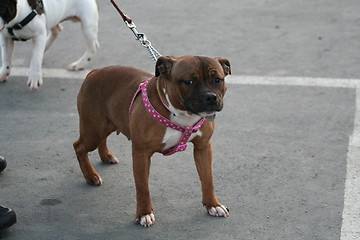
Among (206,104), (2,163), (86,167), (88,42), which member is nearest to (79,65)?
(88,42)

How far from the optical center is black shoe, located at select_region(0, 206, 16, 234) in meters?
4.35

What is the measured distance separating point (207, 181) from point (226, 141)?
4.22 ft

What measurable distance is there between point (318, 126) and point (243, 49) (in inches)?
82.5

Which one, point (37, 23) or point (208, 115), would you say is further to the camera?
point (37, 23)

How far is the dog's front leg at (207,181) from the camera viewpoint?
4566 mm

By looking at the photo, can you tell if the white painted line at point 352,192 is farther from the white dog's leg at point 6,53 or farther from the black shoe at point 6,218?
the white dog's leg at point 6,53

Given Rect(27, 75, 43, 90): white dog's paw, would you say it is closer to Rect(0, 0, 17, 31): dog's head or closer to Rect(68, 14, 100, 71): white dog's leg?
Rect(68, 14, 100, 71): white dog's leg

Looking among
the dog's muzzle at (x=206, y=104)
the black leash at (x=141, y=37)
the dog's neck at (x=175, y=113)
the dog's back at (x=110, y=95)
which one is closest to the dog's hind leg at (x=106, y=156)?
the dog's back at (x=110, y=95)

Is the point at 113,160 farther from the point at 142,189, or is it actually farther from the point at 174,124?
the point at 174,124

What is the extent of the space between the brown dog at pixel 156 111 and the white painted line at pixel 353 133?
2.56ft

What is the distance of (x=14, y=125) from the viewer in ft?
20.4

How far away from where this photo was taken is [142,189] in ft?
14.6

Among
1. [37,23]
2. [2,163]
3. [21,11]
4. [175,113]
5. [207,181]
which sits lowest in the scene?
[2,163]

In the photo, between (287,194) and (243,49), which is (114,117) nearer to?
(287,194)
